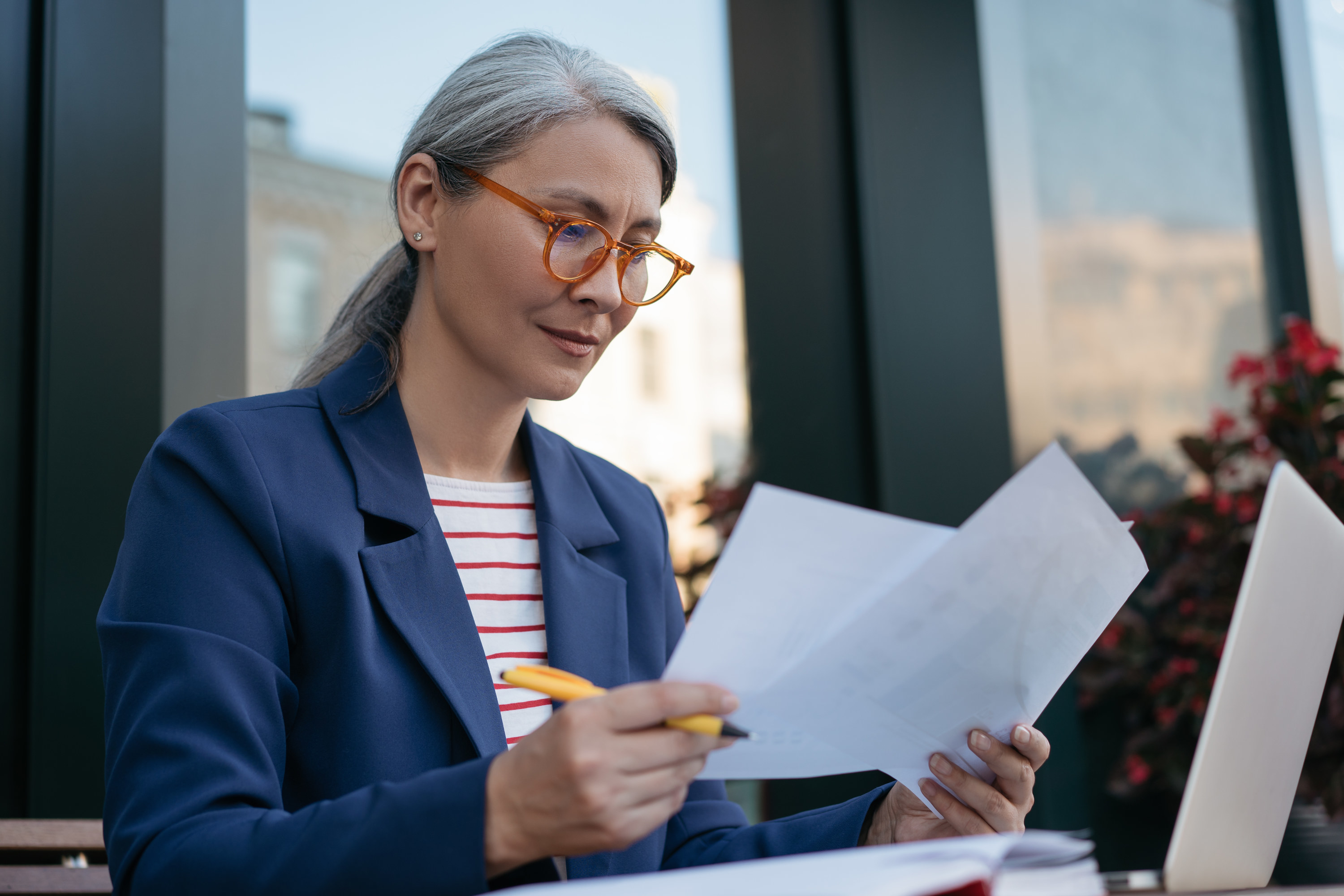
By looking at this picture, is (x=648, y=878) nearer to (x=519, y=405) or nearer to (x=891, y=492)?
(x=519, y=405)

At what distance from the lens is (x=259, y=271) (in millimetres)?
1999

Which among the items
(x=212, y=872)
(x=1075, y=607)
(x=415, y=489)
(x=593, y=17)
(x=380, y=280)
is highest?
(x=593, y=17)

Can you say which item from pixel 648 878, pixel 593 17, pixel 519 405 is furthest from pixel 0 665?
pixel 593 17

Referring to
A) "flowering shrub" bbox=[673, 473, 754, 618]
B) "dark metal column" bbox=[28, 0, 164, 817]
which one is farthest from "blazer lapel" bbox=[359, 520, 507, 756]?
"flowering shrub" bbox=[673, 473, 754, 618]

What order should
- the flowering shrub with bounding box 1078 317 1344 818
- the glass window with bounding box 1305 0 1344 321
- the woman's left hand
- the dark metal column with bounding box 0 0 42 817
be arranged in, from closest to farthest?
1. the woman's left hand
2. the dark metal column with bounding box 0 0 42 817
3. the flowering shrub with bounding box 1078 317 1344 818
4. the glass window with bounding box 1305 0 1344 321

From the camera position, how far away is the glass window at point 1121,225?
7.84ft

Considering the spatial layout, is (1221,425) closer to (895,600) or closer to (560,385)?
(560,385)

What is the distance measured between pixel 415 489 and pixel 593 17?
6.18ft

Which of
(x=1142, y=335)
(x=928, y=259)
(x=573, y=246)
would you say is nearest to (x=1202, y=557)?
(x=1142, y=335)

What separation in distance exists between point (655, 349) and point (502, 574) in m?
1.63

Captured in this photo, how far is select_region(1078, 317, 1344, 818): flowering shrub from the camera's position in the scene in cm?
219

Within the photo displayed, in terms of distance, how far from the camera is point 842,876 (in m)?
0.51

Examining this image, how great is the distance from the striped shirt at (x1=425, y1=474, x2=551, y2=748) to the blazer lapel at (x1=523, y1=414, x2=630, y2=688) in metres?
0.02

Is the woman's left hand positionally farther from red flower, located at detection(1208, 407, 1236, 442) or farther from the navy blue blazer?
red flower, located at detection(1208, 407, 1236, 442)
